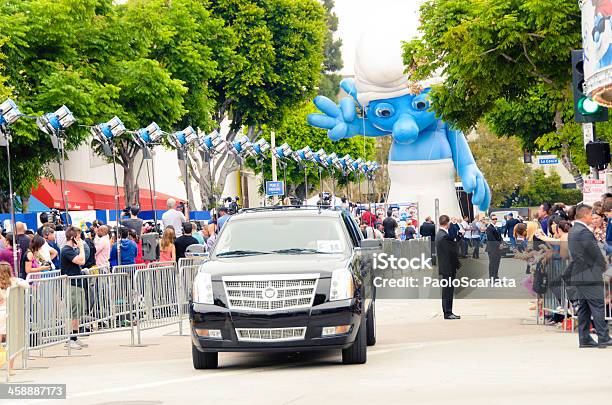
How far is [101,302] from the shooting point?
17.5 metres

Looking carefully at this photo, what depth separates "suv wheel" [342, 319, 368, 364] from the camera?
14078 mm

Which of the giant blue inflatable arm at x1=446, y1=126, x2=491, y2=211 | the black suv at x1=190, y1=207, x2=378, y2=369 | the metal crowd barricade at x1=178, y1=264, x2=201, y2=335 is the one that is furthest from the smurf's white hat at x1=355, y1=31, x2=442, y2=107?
the black suv at x1=190, y1=207, x2=378, y2=369

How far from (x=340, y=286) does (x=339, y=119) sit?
30.0 m

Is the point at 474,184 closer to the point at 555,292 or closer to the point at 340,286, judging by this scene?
the point at 555,292

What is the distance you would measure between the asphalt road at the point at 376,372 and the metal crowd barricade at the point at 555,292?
37cm

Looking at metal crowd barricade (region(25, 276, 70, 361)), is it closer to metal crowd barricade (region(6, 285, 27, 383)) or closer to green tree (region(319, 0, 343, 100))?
metal crowd barricade (region(6, 285, 27, 383))

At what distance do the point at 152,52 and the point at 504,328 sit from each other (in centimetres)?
3337

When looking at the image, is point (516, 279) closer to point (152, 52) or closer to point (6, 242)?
point (6, 242)

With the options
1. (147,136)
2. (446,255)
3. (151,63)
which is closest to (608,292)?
(446,255)

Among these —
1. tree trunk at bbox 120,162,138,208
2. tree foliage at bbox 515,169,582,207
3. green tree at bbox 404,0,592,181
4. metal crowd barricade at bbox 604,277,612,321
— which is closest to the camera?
metal crowd barricade at bbox 604,277,612,321

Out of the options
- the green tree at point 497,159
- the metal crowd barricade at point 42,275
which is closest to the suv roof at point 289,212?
the metal crowd barricade at point 42,275

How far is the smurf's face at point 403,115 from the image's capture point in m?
40.8

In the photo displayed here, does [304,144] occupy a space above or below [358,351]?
above

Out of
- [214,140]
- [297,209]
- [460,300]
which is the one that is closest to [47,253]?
[297,209]
